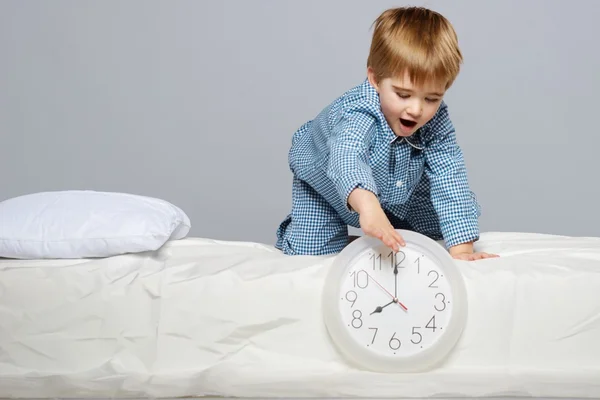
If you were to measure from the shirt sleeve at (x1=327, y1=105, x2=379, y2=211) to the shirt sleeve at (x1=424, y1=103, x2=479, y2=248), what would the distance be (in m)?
0.20

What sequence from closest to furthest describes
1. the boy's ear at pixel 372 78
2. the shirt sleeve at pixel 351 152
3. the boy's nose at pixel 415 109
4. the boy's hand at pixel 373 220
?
the boy's hand at pixel 373 220 → the shirt sleeve at pixel 351 152 → the boy's nose at pixel 415 109 → the boy's ear at pixel 372 78

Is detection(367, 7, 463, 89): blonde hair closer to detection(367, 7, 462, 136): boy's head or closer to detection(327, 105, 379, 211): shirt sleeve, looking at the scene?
detection(367, 7, 462, 136): boy's head

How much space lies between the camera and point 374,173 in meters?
2.39

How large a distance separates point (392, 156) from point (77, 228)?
80cm

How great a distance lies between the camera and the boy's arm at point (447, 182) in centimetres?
236

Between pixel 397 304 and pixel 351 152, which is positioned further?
pixel 351 152

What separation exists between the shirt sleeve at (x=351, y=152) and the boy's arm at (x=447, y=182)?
20 cm

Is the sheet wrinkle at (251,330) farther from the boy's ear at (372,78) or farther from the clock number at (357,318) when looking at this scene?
the boy's ear at (372,78)

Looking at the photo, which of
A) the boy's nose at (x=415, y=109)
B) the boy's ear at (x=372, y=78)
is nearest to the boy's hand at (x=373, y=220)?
the boy's nose at (x=415, y=109)

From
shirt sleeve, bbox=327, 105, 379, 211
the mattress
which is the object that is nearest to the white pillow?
the mattress

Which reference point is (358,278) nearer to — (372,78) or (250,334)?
(250,334)

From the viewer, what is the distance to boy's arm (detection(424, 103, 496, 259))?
7.75ft

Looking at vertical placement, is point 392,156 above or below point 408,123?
below

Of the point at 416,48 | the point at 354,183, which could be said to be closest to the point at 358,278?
the point at 354,183
